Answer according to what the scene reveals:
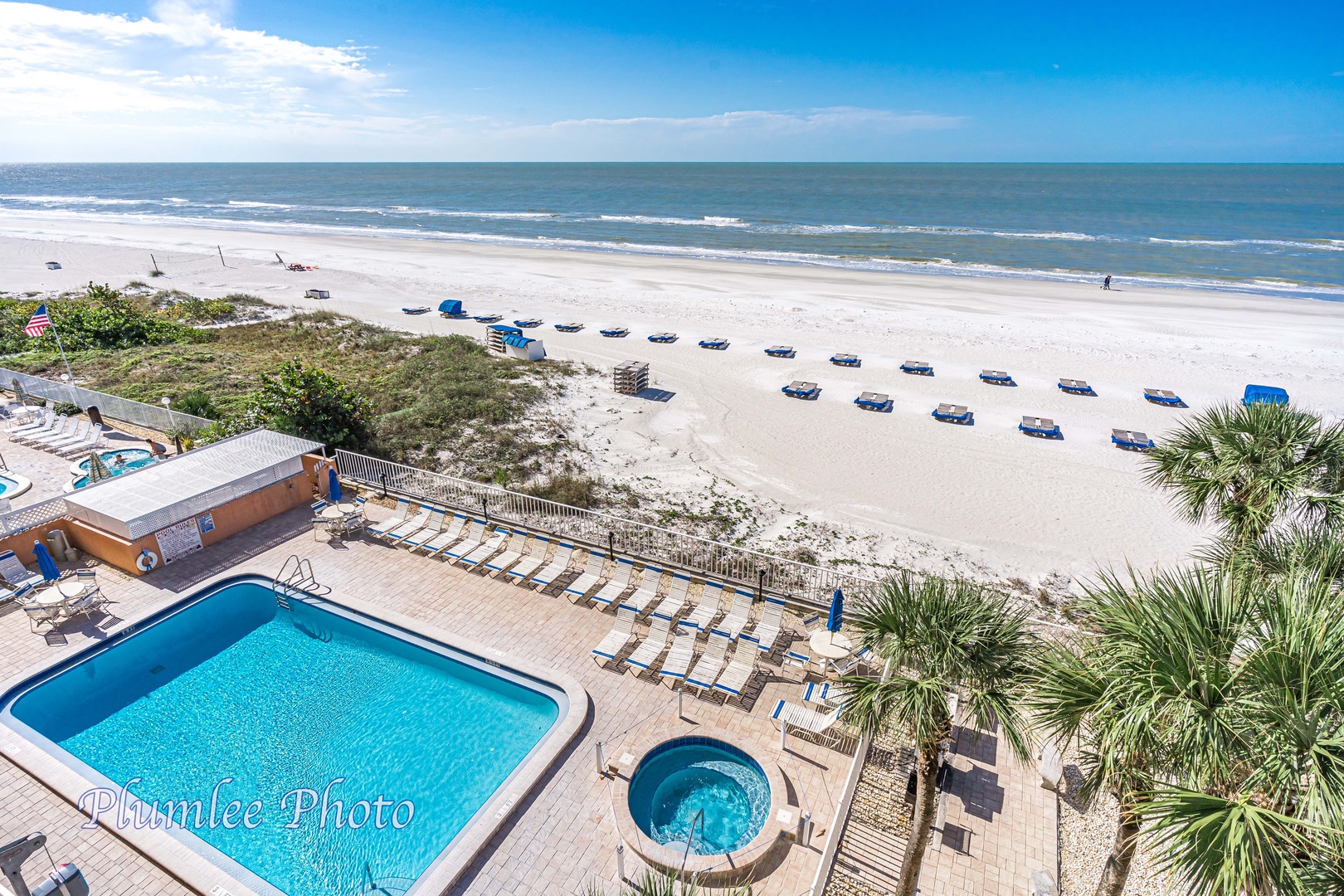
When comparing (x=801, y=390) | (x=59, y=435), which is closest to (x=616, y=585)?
(x=801, y=390)

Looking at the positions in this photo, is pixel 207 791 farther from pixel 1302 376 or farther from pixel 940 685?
pixel 1302 376

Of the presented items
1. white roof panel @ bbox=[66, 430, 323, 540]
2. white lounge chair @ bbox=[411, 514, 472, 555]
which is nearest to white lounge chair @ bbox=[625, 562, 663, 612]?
white lounge chair @ bbox=[411, 514, 472, 555]

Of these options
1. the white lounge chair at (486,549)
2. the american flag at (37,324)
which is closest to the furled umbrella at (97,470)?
the american flag at (37,324)

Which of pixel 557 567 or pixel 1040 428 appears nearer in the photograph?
pixel 557 567

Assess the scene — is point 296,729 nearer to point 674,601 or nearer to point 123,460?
point 674,601

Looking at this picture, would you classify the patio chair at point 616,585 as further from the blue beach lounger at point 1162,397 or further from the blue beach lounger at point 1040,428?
the blue beach lounger at point 1162,397

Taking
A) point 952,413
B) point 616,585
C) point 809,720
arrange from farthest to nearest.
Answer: point 952,413 < point 616,585 < point 809,720

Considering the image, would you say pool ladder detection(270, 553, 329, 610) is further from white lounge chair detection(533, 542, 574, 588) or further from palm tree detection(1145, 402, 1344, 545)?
palm tree detection(1145, 402, 1344, 545)
